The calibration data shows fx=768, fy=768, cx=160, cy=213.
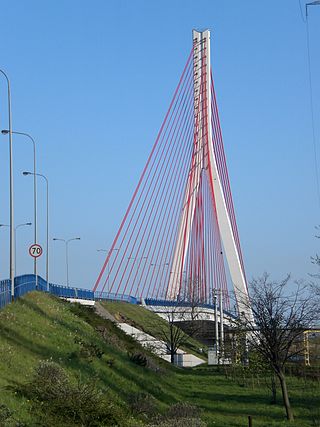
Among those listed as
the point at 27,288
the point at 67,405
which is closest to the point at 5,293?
the point at 27,288

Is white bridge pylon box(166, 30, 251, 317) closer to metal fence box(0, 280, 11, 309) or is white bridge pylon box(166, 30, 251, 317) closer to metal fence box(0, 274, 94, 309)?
metal fence box(0, 274, 94, 309)

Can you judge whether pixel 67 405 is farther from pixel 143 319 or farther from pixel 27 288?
pixel 143 319

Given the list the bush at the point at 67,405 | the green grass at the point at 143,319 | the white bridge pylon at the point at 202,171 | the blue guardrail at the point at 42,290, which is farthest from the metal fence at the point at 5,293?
the green grass at the point at 143,319

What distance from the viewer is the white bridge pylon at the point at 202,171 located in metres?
53.5

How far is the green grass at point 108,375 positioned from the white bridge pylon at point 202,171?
1438 centimetres

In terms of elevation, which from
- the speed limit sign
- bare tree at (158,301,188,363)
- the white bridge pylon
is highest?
the white bridge pylon

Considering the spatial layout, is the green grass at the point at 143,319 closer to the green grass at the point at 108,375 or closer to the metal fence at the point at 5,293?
the green grass at the point at 108,375

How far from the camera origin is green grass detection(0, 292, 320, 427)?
62.2ft

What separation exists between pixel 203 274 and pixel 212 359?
320 inches

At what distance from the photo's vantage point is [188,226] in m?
56.6

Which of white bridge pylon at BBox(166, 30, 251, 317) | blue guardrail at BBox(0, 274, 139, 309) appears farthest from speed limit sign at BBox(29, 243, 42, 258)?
white bridge pylon at BBox(166, 30, 251, 317)

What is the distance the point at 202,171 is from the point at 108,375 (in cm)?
3186

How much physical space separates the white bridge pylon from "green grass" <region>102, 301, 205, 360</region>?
5.77 metres

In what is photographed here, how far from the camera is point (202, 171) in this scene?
181 feet
